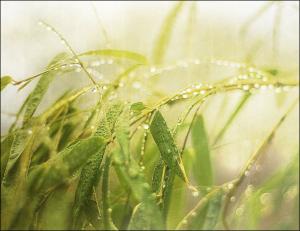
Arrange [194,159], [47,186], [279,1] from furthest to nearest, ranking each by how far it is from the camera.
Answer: [279,1] → [194,159] → [47,186]

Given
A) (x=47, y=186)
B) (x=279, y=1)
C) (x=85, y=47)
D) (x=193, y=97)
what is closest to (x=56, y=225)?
(x=47, y=186)

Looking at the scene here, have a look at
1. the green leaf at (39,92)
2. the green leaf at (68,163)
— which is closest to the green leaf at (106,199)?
the green leaf at (68,163)

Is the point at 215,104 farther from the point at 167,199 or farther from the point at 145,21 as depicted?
the point at 167,199

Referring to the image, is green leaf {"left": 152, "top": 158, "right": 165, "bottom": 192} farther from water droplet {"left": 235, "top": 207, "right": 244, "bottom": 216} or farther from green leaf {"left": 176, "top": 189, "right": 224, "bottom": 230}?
water droplet {"left": 235, "top": 207, "right": 244, "bottom": 216}

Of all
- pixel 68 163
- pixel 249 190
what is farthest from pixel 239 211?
pixel 68 163

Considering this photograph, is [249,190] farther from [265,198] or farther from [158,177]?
[158,177]

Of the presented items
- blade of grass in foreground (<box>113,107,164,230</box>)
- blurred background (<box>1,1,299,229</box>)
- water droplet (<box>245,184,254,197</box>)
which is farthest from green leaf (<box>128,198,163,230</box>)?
blurred background (<box>1,1,299,229</box>)

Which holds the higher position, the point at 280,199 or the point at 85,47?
the point at 85,47
